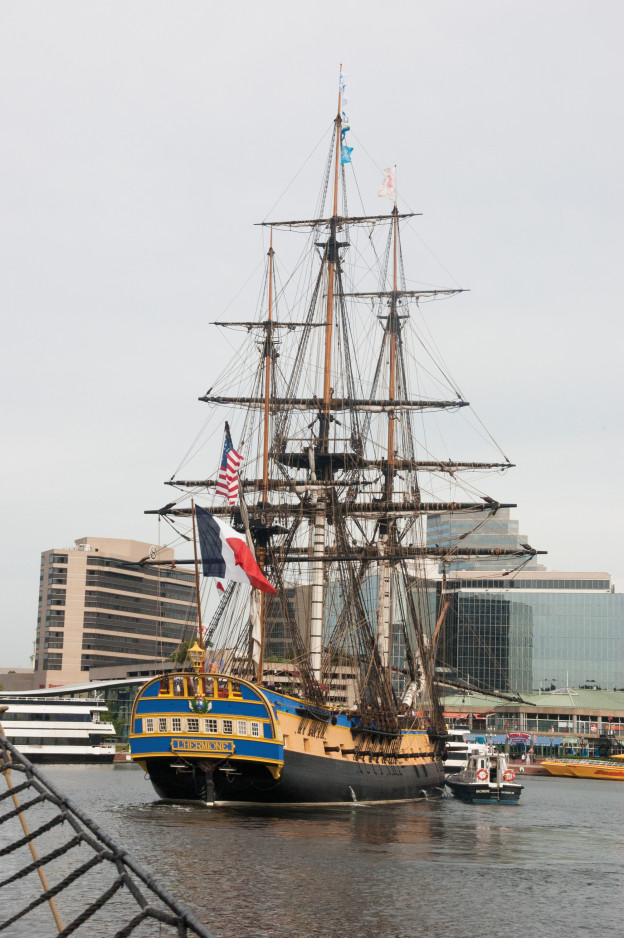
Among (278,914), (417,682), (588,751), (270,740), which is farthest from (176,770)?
(588,751)

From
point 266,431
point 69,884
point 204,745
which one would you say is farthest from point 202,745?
point 69,884

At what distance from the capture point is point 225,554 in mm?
53969

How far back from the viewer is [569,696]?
182625 mm

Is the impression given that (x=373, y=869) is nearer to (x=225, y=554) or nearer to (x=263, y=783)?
(x=263, y=783)

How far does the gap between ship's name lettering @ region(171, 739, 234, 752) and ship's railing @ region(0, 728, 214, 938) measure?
6.55 meters

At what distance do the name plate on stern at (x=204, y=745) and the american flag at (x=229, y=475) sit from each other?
1149 cm

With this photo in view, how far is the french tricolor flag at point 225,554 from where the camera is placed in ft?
177

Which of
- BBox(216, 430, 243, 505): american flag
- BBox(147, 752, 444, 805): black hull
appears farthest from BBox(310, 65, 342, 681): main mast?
BBox(216, 430, 243, 505): american flag

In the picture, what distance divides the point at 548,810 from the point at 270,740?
30.5m

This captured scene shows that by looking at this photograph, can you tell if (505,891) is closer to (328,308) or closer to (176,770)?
(176,770)

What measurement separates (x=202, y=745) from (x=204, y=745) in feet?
0.34

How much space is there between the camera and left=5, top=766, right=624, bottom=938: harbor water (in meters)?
31.5

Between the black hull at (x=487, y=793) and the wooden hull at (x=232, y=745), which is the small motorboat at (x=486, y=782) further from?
the wooden hull at (x=232, y=745)

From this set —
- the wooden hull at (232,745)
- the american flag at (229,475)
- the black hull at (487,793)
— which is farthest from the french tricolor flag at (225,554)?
the black hull at (487,793)
